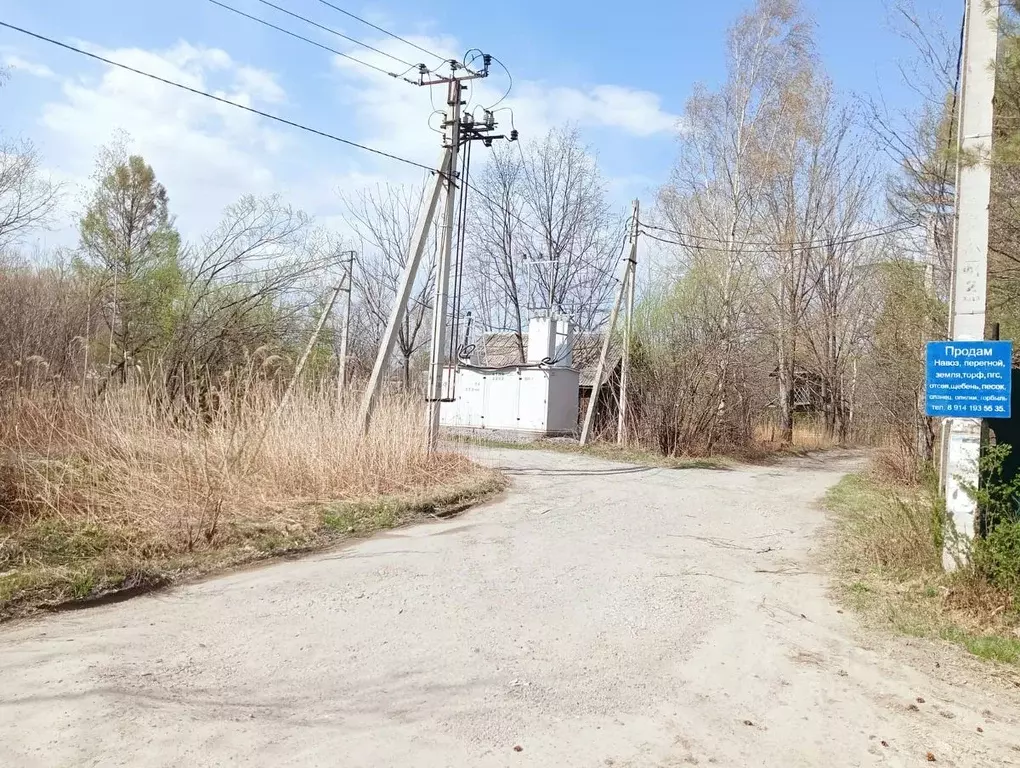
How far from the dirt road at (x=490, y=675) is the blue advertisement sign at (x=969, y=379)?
1.84 metres

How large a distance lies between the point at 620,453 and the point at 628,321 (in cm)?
355

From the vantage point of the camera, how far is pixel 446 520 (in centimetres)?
975

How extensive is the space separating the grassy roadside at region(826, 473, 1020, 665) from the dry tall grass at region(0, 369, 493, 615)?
5.12 m

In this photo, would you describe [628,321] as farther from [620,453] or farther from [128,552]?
[128,552]

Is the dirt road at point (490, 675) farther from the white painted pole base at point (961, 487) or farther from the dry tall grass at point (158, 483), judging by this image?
the white painted pole base at point (961, 487)

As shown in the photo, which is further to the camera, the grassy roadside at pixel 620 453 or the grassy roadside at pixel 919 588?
the grassy roadside at pixel 620 453

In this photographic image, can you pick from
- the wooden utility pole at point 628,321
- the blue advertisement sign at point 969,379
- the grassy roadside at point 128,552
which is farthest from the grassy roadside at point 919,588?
the wooden utility pole at point 628,321

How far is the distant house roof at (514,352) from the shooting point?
2962cm

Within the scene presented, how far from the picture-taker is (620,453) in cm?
2042

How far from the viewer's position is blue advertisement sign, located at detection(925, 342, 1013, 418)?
5.91m

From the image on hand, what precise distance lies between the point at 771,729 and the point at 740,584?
3.10 meters

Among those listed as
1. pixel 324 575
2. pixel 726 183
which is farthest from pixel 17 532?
pixel 726 183

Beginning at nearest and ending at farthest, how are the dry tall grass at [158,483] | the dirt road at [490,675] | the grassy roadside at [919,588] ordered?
the dirt road at [490,675] → the grassy roadside at [919,588] → the dry tall grass at [158,483]

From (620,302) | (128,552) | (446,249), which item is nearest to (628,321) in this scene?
(620,302)
